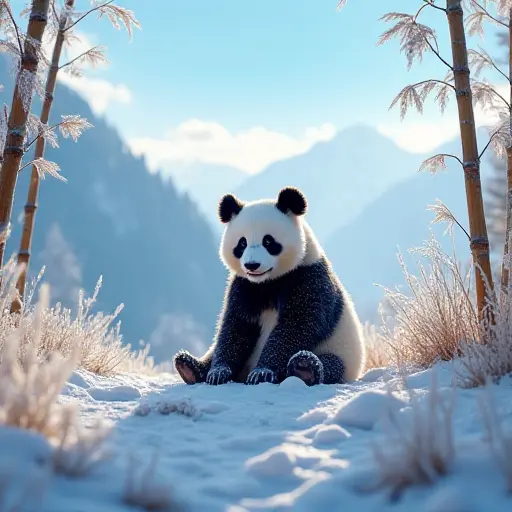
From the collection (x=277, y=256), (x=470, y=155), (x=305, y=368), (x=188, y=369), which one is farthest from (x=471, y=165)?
(x=188, y=369)

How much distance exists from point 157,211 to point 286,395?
7550cm

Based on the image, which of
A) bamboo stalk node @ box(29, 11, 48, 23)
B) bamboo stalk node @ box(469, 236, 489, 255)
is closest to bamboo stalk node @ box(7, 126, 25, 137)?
bamboo stalk node @ box(29, 11, 48, 23)

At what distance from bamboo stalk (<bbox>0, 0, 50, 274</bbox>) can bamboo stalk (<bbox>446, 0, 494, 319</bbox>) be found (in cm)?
317

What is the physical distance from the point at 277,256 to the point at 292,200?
1.69 feet

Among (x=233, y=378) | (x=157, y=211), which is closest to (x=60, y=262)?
(x=157, y=211)

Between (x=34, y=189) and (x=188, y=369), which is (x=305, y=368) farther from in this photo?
(x=34, y=189)

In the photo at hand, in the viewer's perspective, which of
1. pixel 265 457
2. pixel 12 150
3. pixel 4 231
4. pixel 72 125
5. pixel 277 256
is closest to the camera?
pixel 265 457

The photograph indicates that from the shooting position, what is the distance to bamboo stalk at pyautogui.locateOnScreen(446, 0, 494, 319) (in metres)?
4.32

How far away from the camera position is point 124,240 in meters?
67.6

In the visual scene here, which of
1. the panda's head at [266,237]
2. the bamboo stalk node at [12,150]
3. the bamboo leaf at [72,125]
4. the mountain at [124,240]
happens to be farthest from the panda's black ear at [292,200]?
the mountain at [124,240]

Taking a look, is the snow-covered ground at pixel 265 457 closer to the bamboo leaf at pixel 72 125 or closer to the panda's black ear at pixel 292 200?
the panda's black ear at pixel 292 200

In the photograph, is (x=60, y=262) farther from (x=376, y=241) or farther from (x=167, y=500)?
(x=376, y=241)

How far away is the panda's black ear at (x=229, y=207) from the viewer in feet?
14.9

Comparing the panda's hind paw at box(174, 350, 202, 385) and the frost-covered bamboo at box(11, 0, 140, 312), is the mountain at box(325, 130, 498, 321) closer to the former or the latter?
the frost-covered bamboo at box(11, 0, 140, 312)
